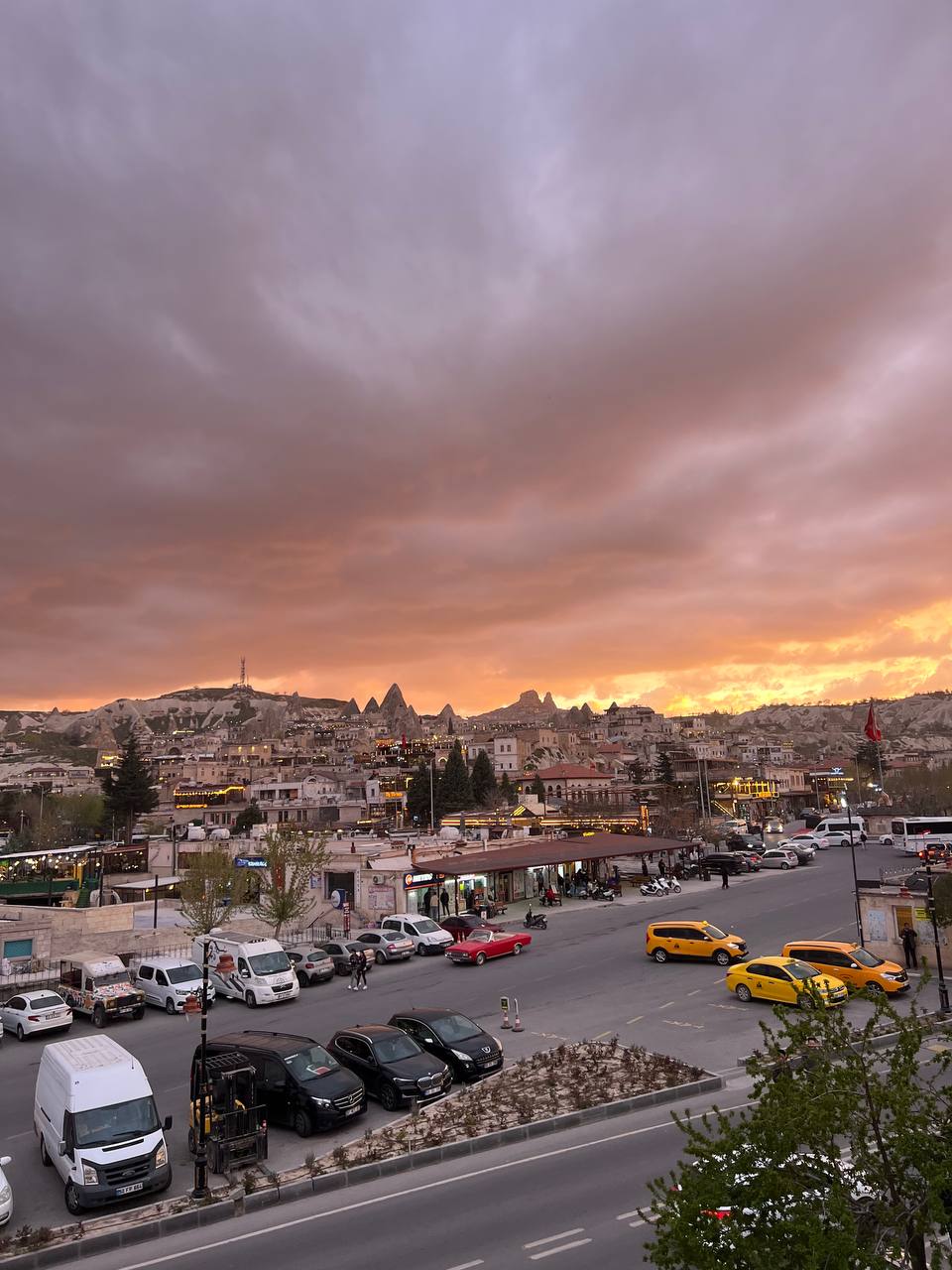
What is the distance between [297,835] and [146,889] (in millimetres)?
25254

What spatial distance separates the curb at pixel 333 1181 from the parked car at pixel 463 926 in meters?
23.4

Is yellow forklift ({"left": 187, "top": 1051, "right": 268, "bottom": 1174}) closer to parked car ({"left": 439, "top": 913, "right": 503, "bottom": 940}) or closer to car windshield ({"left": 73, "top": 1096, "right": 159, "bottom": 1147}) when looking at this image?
car windshield ({"left": 73, "top": 1096, "right": 159, "bottom": 1147})

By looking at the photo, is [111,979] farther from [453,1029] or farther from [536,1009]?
[453,1029]

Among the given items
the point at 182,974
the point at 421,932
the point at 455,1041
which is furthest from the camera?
the point at 421,932

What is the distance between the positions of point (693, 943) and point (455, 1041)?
47.2ft

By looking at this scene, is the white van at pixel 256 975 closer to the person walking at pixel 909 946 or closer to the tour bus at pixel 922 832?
the person walking at pixel 909 946

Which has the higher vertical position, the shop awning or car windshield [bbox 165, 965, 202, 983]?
the shop awning

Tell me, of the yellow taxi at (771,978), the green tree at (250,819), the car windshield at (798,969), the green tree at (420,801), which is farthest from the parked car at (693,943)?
the green tree at (420,801)

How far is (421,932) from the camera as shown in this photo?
39.1 metres

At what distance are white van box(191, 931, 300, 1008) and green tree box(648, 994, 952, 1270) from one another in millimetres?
25364

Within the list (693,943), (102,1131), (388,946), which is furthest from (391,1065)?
(388,946)

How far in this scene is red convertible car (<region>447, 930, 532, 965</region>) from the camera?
35000 mm

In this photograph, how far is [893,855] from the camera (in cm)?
6556

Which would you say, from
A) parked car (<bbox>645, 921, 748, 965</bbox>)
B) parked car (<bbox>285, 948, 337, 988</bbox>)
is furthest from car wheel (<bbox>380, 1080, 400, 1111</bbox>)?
parked car (<bbox>645, 921, 748, 965</bbox>)
